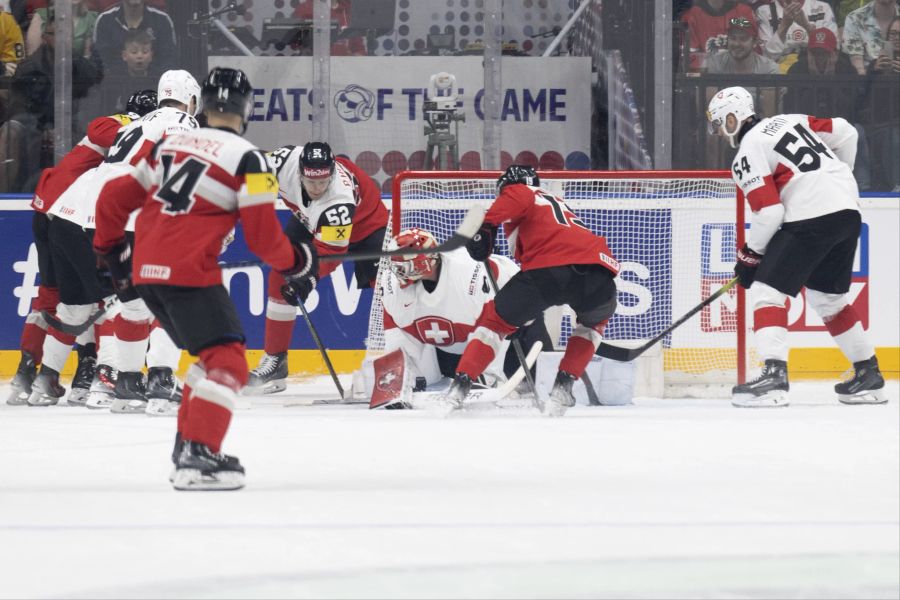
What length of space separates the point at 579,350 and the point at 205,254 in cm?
206

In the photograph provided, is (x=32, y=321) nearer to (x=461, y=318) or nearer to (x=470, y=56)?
(x=461, y=318)

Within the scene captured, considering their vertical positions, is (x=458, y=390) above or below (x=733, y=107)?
below

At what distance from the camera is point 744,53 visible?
670 cm

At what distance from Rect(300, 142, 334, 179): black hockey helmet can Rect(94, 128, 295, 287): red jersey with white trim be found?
6.51ft

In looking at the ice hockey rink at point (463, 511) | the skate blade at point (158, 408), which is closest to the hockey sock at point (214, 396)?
the ice hockey rink at point (463, 511)

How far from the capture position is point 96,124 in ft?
18.1

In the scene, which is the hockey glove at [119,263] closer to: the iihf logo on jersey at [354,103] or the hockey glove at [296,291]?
the hockey glove at [296,291]

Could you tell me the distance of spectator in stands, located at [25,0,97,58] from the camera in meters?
6.52

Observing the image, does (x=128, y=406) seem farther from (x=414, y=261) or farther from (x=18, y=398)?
(x=414, y=261)

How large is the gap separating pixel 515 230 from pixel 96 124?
5.54 feet

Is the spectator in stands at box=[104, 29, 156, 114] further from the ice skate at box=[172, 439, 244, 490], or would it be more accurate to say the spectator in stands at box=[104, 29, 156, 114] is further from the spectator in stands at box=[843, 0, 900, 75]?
the ice skate at box=[172, 439, 244, 490]

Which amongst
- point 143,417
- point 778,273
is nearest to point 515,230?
point 778,273

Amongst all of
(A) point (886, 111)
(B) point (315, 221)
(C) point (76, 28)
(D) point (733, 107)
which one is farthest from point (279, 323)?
(A) point (886, 111)

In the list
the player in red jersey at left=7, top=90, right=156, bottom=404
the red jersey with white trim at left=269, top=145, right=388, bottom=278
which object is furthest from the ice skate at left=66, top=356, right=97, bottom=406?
the red jersey with white trim at left=269, top=145, right=388, bottom=278
